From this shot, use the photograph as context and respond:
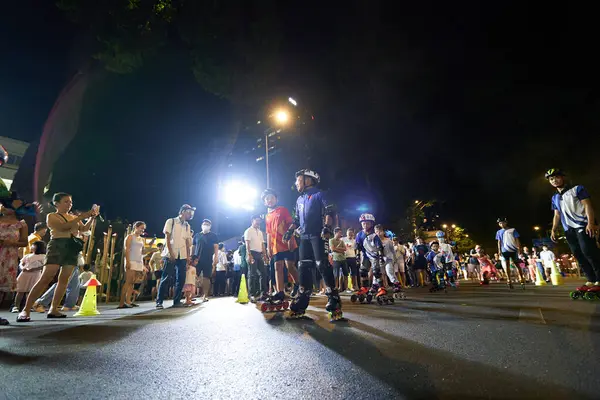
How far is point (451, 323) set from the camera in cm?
351

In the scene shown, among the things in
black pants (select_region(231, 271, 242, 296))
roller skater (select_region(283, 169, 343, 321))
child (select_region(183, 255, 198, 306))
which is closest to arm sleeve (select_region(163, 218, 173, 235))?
child (select_region(183, 255, 198, 306))

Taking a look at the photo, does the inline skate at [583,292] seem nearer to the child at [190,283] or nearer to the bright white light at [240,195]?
the child at [190,283]

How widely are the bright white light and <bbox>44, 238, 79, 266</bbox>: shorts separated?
24.3m

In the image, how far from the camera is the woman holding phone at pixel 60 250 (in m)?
4.82

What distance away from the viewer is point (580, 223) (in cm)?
528

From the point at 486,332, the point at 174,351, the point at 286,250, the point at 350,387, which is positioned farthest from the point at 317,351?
the point at 286,250

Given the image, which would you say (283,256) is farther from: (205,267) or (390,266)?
(205,267)

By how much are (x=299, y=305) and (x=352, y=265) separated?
7121 mm

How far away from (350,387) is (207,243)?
797 cm

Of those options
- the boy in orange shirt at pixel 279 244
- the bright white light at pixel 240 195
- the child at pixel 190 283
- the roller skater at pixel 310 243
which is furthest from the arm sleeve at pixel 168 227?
the bright white light at pixel 240 195

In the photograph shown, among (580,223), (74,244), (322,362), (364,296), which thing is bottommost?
(322,362)

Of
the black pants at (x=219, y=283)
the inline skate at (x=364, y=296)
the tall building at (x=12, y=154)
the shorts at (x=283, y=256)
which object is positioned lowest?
the inline skate at (x=364, y=296)

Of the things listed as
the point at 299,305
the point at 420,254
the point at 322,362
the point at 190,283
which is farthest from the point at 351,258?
the point at 322,362

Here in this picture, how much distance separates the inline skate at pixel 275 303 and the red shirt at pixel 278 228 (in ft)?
2.82
